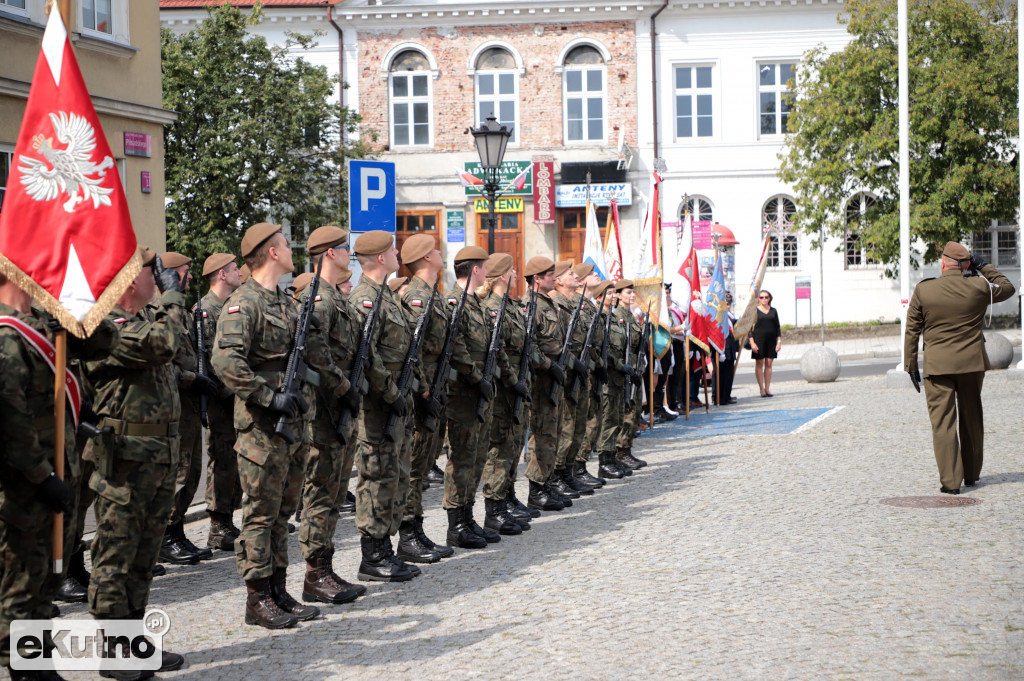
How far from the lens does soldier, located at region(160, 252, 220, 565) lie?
27.9 feet

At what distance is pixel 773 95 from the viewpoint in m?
37.9

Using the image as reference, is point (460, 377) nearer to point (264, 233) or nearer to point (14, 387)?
point (264, 233)

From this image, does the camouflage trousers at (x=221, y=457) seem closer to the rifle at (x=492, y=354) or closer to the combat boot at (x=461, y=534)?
the combat boot at (x=461, y=534)

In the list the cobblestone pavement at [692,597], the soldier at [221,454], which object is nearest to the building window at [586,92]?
the cobblestone pavement at [692,597]

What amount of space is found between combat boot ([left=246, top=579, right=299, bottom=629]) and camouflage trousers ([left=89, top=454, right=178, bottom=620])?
2.62 feet

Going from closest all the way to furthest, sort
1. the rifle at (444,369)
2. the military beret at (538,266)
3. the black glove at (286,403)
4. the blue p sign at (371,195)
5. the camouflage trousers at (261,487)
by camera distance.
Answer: the black glove at (286,403) < the camouflage trousers at (261,487) < the rifle at (444,369) < the blue p sign at (371,195) < the military beret at (538,266)

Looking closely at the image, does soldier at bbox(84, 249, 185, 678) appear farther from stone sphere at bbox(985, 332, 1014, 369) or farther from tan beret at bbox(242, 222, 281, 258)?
stone sphere at bbox(985, 332, 1014, 369)

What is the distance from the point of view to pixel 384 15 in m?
38.3

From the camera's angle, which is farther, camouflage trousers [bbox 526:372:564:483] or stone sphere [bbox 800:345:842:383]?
stone sphere [bbox 800:345:842:383]

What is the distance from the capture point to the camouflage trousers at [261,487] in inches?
251

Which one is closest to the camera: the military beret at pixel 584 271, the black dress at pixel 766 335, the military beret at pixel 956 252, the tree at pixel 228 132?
the military beret at pixel 956 252

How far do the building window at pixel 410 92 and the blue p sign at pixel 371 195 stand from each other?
28.4m

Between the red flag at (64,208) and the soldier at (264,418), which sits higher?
the red flag at (64,208)

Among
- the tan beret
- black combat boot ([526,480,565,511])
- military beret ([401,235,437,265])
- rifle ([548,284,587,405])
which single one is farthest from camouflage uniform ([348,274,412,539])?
rifle ([548,284,587,405])
